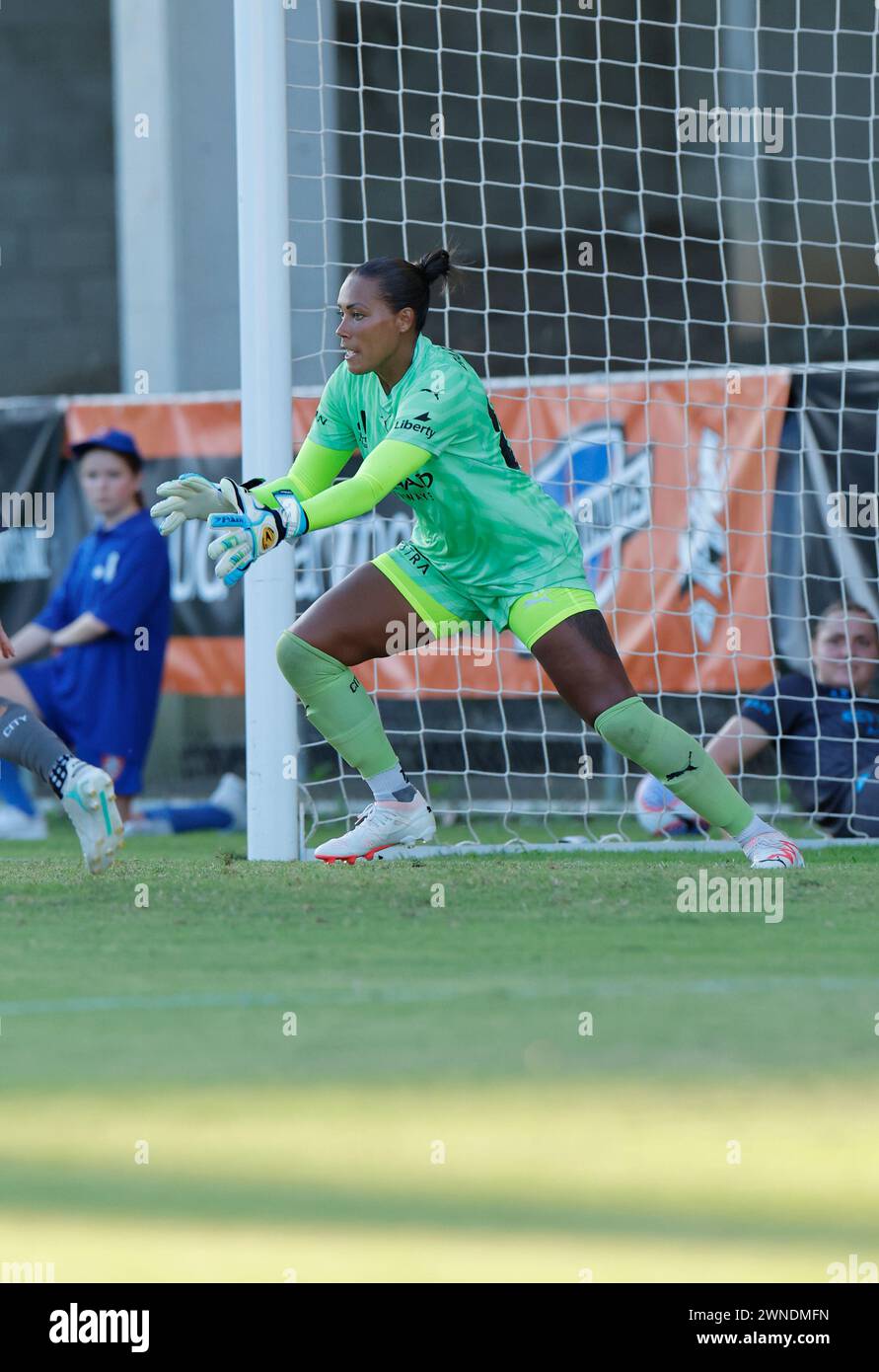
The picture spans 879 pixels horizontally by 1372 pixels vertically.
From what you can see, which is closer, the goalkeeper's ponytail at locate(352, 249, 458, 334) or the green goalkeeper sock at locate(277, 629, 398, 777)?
the goalkeeper's ponytail at locate(352, 249, 458, 334)

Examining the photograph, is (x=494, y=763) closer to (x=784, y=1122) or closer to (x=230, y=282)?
(x=230, y=282)

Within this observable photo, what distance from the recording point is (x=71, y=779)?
17.0 ft

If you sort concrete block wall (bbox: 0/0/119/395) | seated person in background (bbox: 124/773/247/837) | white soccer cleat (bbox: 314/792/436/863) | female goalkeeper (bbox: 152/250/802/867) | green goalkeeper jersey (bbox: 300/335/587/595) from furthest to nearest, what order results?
concrete block wall (bbox: 0/0/119/395)
seated person in background (bbox: 124/773/247/837)
white soccer cleat (bbox: 314/792/436/863)
green goalkeeper jersey (bbox: 300/335/587/595)
female goalkeeper (bbox: 152/250/802/867)

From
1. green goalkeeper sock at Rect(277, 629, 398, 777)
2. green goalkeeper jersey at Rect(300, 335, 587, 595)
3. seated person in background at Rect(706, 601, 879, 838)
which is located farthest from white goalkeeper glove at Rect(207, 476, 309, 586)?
seated person in background at Rect(706, 601, 879, 838)

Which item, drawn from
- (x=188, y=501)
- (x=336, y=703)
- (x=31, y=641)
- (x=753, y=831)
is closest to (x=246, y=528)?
(x=188, y=501)

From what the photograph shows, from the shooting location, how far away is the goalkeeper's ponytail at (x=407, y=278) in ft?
18.3

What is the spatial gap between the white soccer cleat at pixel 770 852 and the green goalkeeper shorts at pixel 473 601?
2.83ft

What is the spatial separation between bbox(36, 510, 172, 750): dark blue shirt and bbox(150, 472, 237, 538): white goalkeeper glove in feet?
12.2

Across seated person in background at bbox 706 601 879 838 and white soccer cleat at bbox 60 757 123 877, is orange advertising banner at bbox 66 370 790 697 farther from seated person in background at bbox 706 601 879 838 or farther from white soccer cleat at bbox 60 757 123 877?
white soccer cleat at bbox 60 757 123 877

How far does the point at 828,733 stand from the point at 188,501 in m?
3.54

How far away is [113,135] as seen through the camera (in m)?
12.6

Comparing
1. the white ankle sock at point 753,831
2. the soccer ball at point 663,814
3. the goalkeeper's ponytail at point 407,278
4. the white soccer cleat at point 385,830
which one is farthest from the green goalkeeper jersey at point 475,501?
the soccer ball at point 663,814

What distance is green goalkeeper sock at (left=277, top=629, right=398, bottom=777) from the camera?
Result: 18.7 ft

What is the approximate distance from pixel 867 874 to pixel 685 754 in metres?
0.75
